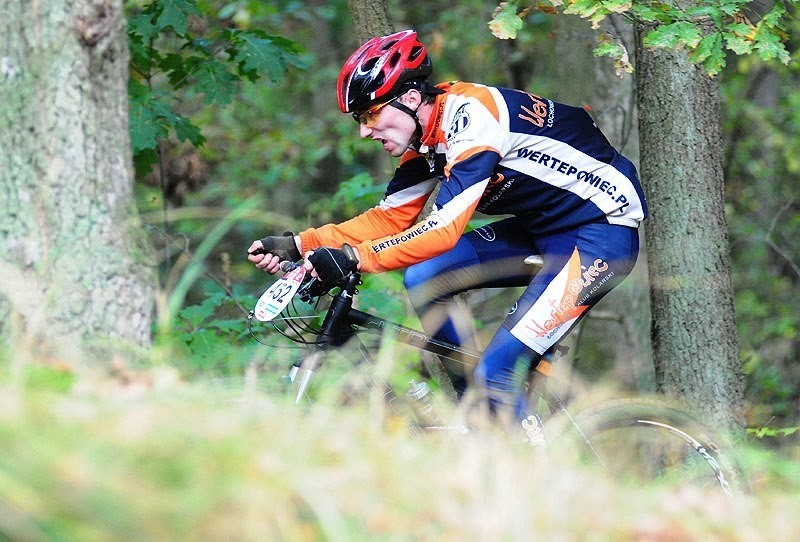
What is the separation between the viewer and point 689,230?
5.10m

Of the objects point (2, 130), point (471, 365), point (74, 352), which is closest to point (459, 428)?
point (471, 365)

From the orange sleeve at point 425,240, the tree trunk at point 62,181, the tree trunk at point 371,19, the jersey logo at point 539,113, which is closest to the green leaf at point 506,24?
the jersey logo at point 539,113

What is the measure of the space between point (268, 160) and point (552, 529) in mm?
12498

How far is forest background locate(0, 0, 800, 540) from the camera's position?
227cm

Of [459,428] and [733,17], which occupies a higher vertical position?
[733,17]

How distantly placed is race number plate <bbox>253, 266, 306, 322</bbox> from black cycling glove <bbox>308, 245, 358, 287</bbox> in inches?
3.2

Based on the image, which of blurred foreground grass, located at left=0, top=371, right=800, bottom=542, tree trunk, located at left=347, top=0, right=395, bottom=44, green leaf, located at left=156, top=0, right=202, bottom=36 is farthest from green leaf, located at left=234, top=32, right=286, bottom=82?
blurred foreground grass, located at left=0, top=371, right=800, bottom=542

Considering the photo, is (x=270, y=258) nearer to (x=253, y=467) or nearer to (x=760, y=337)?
(x=253, y=467)

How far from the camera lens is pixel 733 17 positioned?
443cm

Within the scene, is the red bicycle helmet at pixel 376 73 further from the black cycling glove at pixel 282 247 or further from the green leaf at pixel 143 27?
the green leaf at pixel 143 27

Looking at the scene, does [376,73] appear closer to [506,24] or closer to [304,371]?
[506,24]

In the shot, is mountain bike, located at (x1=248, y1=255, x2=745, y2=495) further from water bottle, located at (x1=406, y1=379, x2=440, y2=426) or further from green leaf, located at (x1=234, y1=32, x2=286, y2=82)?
green leaf, located at (x1=234, y1=32, x2=286, y2=82)

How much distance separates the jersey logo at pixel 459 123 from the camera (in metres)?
4.08

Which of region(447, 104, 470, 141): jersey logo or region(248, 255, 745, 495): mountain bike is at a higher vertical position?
region(447, 104, 470, 141): jersey logo
